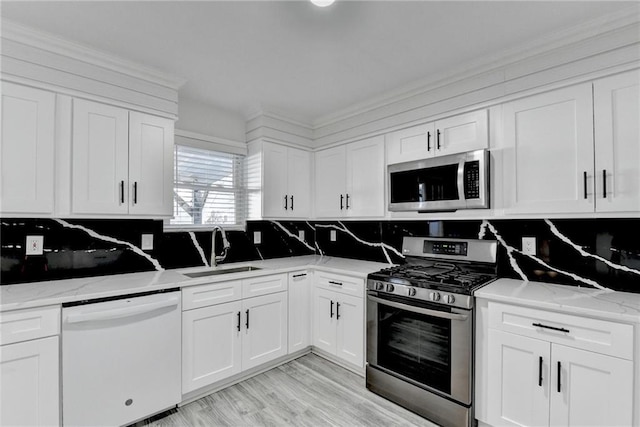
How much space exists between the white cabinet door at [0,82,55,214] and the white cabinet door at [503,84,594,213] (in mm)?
3081

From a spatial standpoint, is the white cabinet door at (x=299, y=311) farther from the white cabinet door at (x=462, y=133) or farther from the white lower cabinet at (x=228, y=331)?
the white cabinet door at (x=462, y=133)

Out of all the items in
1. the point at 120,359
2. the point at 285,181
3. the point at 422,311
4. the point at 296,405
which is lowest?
the point at 296,405

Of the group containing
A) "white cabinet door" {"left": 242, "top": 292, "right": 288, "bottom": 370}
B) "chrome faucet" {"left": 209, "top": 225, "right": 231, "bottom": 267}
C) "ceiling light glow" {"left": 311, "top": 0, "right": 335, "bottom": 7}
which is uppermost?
"ceiling light glow" {"left": 311, "top": 0, "right": 335, "bottom": 7}

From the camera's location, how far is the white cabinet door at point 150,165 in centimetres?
232

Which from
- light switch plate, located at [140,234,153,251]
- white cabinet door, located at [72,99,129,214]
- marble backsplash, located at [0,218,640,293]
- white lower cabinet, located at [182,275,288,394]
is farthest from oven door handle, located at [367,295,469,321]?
white cabinet door, located at [72,99,129,214]

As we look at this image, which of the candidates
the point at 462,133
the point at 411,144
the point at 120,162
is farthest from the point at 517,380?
the point at 120,162

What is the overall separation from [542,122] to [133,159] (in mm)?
2900

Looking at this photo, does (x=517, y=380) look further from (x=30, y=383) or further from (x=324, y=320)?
(x=30, y=383)

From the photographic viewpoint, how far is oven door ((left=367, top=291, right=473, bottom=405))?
1989mm

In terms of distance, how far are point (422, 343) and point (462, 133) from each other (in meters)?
1.61

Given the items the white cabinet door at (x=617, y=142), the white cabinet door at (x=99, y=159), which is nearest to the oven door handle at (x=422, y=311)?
the white cabinet door at (x=617, y=142)

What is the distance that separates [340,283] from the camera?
2807 millimetres

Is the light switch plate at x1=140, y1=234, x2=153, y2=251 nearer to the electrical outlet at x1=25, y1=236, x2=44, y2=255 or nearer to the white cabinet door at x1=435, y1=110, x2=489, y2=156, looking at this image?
the electrical outlet at x1=25, y1=236, x2=44, y2=255

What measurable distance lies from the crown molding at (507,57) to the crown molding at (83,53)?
1.71 meters
